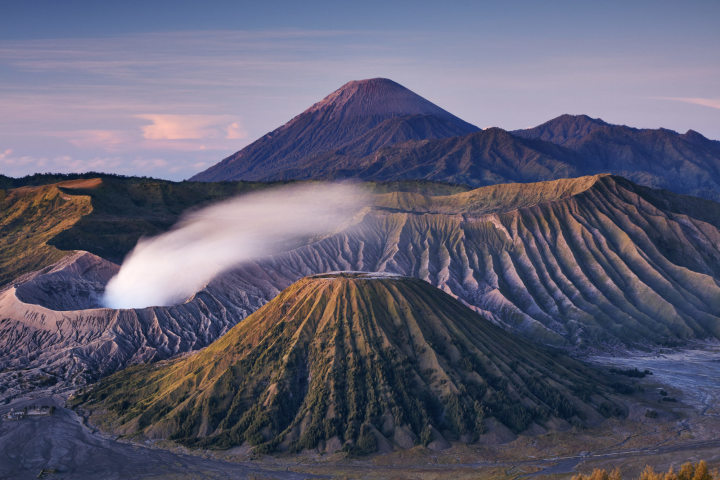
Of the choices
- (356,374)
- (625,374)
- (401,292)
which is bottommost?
(625,374)

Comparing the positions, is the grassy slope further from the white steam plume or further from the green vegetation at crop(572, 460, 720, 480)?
the green vegetation at crop(572, 460, 720, 480)

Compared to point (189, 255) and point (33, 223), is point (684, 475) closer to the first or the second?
point (189, 255)

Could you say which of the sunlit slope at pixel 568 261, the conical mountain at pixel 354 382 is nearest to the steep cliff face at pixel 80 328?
the conical mountain at pixel 354 382

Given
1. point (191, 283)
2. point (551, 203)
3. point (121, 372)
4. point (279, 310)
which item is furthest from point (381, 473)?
point (551, 203)

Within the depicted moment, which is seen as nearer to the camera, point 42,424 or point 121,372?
point 42,424

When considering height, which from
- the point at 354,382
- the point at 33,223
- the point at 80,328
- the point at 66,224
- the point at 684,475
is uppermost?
the point at 33,223

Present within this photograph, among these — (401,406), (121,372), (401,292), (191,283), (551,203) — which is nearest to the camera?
(401,406)

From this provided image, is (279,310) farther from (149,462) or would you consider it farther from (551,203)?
(551,203)

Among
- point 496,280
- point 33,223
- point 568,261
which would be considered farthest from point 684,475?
point 33,223
